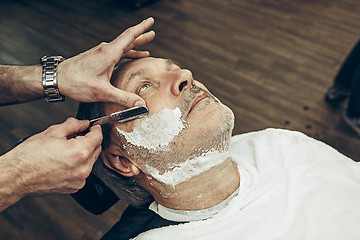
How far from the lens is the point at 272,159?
52.9 inches

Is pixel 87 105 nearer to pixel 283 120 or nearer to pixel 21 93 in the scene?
pixel 21 93

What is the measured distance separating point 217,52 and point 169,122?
200 centimetres

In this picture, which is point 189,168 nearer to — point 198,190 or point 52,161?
point 198,190

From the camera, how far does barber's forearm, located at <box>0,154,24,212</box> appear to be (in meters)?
0.84

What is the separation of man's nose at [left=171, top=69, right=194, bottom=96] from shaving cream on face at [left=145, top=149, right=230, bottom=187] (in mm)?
258

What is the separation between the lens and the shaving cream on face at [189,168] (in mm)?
1037

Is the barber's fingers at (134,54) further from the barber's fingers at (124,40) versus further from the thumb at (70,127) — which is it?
the thumb at (70,127)

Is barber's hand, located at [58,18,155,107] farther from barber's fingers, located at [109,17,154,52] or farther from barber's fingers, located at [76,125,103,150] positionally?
barber's fingers, located at [76,125,103,150]

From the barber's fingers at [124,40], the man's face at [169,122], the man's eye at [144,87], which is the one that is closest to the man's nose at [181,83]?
the man's face at [169,122]

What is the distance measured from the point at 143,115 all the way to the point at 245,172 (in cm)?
58

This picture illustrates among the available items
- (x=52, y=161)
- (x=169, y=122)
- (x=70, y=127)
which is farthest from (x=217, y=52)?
(x=52, y=161)

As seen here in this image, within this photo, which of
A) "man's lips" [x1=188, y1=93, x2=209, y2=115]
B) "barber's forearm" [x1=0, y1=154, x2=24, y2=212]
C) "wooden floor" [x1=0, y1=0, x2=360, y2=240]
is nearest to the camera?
"barber's forearm" [x1=0, y1=154, x2=24, y2=212]

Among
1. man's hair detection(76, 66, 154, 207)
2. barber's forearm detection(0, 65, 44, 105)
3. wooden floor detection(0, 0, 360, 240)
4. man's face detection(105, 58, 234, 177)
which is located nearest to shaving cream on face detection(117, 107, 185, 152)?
man's face detection(105, 58, 234, 177)

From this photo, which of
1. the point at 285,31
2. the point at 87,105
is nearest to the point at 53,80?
the point at 87,105
